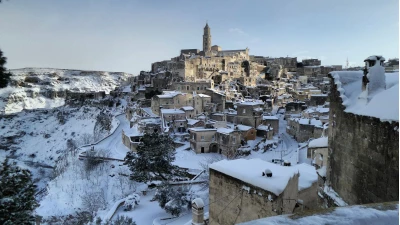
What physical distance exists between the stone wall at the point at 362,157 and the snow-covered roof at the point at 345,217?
2.34m

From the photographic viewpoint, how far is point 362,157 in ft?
18.9

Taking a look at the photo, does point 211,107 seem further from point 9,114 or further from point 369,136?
point 9,114

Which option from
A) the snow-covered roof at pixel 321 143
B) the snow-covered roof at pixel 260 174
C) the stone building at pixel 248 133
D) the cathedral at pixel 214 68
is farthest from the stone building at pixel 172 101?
the snow-covered roof at pixel 321 143

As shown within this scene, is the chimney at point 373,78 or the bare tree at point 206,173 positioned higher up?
the chimney at point 373,78

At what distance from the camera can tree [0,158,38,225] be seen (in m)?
4.06

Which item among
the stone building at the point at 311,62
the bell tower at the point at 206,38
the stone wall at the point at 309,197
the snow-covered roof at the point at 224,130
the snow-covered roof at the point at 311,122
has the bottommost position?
the snow-covered roof at the point at 224,130

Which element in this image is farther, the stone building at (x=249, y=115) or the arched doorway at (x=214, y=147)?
the stone building at (x=249, y=115)

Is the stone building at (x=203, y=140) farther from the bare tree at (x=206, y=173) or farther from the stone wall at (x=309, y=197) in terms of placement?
the stone wall at (x=309, y=197)

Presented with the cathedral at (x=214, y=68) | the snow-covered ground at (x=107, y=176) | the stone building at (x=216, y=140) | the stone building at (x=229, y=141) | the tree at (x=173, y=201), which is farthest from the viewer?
the cathedral at (x=214, y=68)

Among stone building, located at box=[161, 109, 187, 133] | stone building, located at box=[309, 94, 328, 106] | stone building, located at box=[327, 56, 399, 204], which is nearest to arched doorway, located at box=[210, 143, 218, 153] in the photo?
stone building, located at box=[161, 109, 187, 133]

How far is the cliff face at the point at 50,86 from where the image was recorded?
82.8m

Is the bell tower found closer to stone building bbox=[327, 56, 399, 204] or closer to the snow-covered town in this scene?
the snow-covered town

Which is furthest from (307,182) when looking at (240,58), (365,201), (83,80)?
(83,80)

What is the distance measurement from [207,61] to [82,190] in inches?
1743
